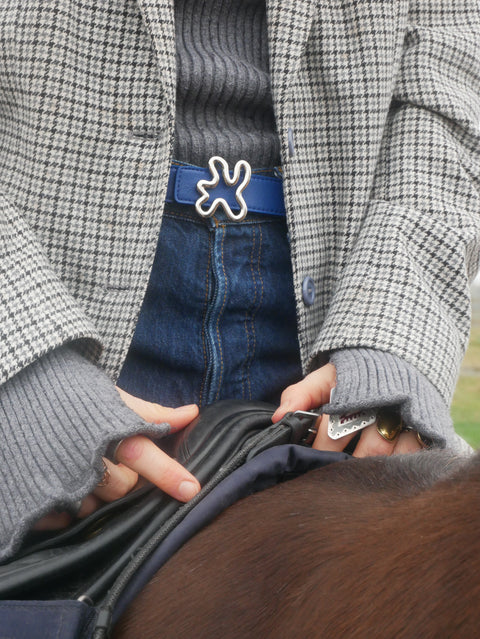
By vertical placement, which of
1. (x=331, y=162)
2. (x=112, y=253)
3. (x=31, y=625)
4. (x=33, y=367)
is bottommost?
(x=31, y=625)

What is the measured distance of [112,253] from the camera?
1083mm

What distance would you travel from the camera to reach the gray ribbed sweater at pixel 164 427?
81 centimetres

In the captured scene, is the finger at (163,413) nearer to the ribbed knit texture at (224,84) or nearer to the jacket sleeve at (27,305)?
the jacket sleeve at (27,305)

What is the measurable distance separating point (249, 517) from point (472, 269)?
723 millimetres

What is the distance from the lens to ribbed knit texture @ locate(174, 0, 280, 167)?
1132 millimetres

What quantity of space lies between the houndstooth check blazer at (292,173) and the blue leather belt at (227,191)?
4cm

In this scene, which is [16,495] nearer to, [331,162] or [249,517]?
[249,517]

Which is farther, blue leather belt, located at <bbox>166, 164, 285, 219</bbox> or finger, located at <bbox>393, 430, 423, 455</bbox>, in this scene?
blue leather belt, located at <bbox>166, 164, 285, 219</bbox>

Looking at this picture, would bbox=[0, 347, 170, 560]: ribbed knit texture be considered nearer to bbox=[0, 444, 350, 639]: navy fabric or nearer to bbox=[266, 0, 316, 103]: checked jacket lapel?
bbox=[0, 444, 350, 639]: navy fabric

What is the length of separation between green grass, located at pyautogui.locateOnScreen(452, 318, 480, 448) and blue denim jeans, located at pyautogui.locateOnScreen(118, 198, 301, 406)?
2.50m

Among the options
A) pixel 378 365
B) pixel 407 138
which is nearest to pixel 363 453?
pixel 378 365

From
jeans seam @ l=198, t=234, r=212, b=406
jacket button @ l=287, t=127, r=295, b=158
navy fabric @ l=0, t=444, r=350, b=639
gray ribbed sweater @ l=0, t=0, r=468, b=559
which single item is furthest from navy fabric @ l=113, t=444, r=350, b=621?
jacket button @ l=287, t=127, r=295, b=158

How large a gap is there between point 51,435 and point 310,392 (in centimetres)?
35

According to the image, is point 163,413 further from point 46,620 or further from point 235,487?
point 46,620
